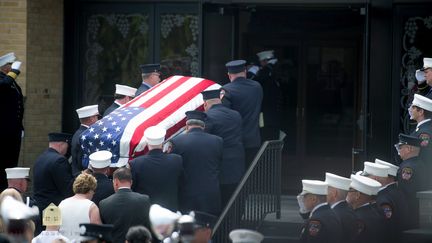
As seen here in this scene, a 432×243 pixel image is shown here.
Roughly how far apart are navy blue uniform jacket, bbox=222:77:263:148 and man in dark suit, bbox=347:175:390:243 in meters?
2.21

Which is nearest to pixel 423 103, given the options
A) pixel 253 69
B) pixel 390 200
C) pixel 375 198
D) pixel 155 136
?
pixel 390 200

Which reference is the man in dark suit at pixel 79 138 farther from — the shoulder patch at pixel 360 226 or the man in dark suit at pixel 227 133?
the shoulder patch at pixel 360 226

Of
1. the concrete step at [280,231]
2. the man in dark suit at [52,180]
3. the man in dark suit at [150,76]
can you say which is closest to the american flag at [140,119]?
the man in dark suit at [150,76]

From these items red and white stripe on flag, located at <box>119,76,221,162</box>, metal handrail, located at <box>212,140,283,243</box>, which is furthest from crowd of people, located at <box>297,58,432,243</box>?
red and white stripe on flag, located at <box>119,76,221,162</box>

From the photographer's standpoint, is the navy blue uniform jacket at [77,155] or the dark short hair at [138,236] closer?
the dark short hair at [138,236]

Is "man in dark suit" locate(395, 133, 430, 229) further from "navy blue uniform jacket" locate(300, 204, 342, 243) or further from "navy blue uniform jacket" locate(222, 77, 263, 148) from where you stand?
"navy blue uniform jacket" locate(222, 77, 263, 148)

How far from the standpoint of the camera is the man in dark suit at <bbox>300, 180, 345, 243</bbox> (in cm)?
1090

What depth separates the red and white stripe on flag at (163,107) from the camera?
12.8m

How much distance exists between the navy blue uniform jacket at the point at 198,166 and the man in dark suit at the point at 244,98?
3.89ft

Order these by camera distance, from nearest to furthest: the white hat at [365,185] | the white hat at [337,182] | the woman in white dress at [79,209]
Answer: the woman in white dress at [79,209] → the white hat at [337,182] → the white hat at [365,185]

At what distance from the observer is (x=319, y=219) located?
10898 millimetres

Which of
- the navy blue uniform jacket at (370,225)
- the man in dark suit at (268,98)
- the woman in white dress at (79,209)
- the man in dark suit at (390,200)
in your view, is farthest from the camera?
the man in dark suit at (268,98)

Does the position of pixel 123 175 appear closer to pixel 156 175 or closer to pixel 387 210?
pixel 156 175

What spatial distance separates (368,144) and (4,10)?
5.12 meters
